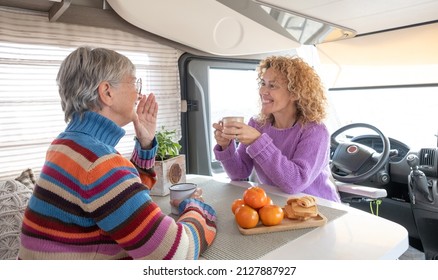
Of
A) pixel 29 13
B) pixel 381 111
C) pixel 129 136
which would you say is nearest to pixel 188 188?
pixel 129 136

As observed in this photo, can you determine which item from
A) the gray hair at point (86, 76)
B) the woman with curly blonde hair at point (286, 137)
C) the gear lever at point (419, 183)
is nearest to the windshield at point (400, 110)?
the gear lever at point (419, 183)

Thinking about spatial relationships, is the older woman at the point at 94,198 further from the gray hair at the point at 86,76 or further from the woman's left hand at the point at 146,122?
the woman's left hand at the point at 146,122

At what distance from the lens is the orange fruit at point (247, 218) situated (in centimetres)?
70

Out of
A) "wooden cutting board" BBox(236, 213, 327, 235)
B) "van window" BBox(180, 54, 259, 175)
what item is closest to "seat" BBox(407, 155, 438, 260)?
"van window" BBox(180, 54, 259, 175)

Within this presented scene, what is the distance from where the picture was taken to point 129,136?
1.52 metres

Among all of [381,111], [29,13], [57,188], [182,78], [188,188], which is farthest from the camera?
[381,111]

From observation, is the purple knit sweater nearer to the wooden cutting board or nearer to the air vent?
the wooden cutting board

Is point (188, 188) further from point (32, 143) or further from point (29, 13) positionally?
point (29, 13)

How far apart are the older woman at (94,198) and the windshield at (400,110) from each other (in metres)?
1.38

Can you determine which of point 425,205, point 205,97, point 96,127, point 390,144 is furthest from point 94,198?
point 390,144

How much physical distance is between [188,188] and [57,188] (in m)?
0.35

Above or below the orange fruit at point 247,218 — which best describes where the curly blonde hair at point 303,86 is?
above

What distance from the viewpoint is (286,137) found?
1217 mm

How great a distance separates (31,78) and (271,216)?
112 cm
